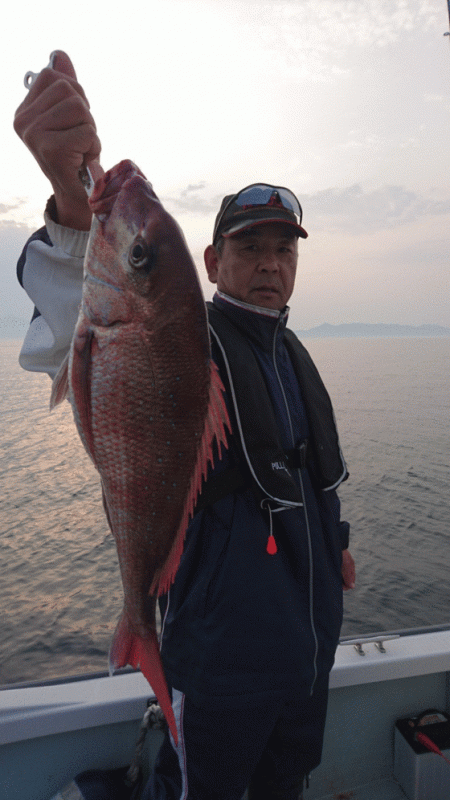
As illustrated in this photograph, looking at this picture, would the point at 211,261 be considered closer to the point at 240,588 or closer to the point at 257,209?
the point at 257,209

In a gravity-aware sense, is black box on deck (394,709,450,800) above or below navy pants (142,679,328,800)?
below

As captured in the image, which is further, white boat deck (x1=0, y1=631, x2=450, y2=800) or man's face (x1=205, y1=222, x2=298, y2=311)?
white boat deck (x1=0, y1=631, x2=450, y2=800)

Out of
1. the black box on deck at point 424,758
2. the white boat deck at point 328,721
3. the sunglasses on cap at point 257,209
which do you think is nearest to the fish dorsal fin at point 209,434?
the sunglasses on cap at point 257,209

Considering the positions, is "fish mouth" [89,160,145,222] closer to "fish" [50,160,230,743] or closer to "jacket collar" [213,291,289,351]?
"fish" [50,160,230,743]

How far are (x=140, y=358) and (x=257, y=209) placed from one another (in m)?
1.31

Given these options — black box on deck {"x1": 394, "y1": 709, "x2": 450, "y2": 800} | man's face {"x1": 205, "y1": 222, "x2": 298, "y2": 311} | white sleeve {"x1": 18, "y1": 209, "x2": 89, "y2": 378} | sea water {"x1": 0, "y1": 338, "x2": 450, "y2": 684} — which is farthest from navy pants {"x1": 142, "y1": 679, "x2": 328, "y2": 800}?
sea water {"x1": 0, "y1": 338, "x2": 450, "y2": 684}

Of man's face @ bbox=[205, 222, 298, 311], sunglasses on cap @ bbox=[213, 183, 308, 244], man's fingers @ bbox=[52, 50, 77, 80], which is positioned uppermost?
man's fingers @ bbox=[52, 50, 77, 80]

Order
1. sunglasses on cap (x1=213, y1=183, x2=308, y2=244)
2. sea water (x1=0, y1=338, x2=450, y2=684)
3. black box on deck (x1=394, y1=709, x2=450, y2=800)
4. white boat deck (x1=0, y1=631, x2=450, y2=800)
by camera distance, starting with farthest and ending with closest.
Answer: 1. sea water (x1=0, y1=338, x2=450, y2=684)
2. black box on deck (x1=394, y1=709, x2=450, y2=800)
3. white boat deck (x1=0, y1=631, x2=450, y2=800)
4. sunglasses on cap (x1=213, y1=183, x2=308, y2=244)

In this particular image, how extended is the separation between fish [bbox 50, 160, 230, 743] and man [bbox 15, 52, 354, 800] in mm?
417

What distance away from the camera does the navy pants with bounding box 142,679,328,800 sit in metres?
1.90

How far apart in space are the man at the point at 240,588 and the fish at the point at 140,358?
42 cm

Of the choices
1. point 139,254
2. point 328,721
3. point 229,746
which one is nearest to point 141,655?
point 229,746

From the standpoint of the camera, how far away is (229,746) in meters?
1.90

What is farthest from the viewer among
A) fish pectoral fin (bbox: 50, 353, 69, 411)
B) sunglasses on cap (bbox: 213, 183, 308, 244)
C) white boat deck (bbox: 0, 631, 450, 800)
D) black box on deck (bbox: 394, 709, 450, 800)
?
black box on deck (bbox: 394, 709, 450, 800)
